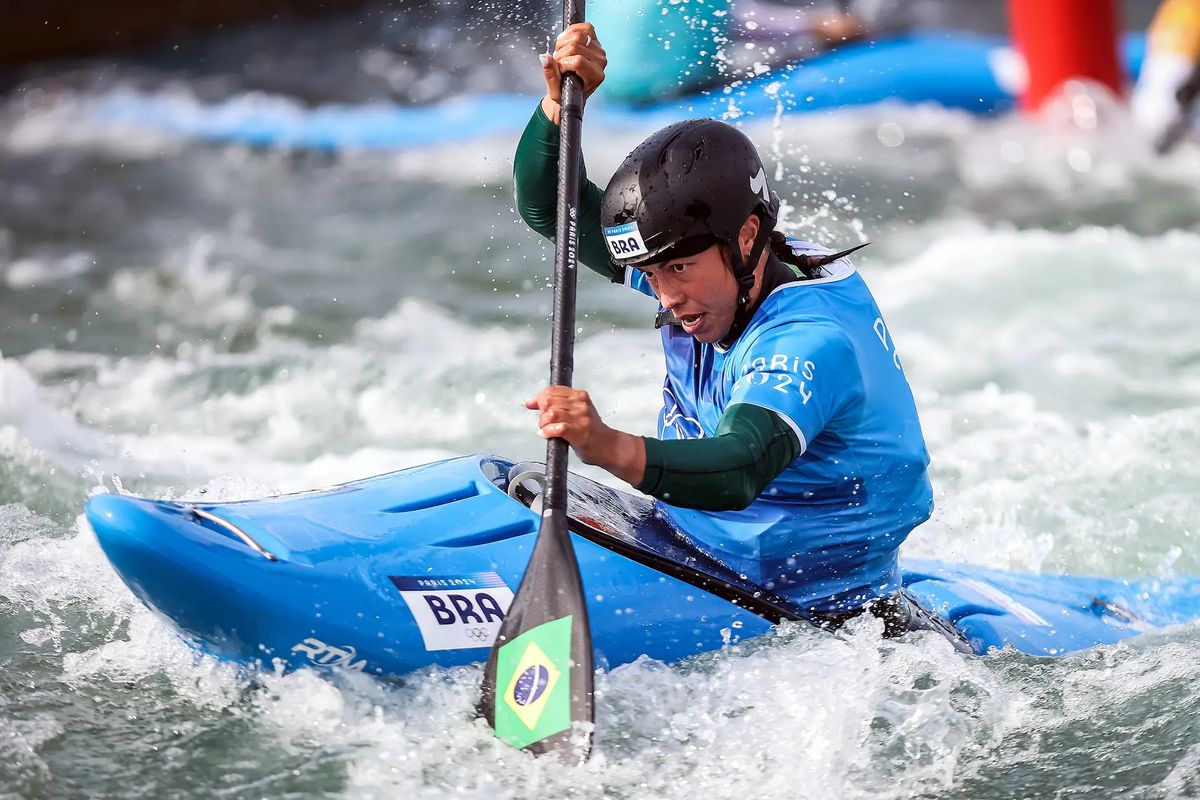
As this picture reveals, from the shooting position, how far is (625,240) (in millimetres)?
3189

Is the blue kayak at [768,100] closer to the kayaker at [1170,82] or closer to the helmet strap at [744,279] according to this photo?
the kayaker at [1170,82]

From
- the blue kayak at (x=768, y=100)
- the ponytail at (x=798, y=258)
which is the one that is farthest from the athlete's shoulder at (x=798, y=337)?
the blue kayak at (x=768, y=100)

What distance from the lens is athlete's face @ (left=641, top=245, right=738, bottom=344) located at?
3.19m

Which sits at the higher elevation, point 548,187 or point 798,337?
point 548,187

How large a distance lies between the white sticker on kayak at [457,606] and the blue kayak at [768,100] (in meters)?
6.69

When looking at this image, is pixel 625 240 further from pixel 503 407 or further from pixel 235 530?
pixel 503 407

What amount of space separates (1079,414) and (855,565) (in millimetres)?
3494

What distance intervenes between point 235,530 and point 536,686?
0.79 meters

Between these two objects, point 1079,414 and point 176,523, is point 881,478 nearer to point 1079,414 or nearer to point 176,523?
point 176,523

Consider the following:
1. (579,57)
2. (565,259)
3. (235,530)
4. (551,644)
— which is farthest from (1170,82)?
(235,530)

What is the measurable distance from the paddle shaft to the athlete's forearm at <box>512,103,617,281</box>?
0.31m

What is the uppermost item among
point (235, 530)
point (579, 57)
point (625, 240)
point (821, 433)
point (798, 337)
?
point (579, 57)

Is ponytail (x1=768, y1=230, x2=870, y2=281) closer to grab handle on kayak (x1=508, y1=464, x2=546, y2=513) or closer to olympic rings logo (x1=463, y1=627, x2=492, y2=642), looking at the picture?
grab handle on kayak (x1=508, y1=464, x2=546, y2=513)

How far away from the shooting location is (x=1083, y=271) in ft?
27.4
